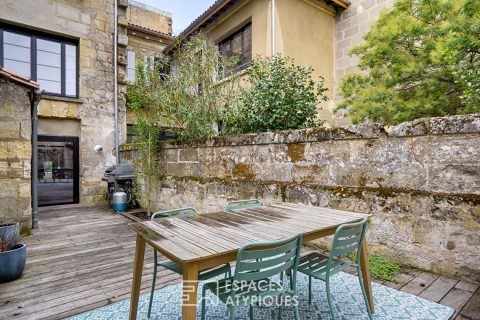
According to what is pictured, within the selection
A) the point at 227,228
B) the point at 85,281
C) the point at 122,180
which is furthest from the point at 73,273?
the point at 122,180

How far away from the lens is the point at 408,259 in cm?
281

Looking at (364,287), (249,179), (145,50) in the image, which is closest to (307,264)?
(364,287)

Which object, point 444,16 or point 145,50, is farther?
point 145,50

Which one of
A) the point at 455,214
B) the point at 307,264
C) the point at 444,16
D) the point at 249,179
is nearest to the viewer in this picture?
the point at 307,264

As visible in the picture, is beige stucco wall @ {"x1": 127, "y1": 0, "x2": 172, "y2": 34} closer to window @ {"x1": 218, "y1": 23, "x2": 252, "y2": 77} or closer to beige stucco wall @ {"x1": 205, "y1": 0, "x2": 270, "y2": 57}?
beige stucco wall @ {"x1": 205, "y1": 0, "x2": 270, "y2": 57}

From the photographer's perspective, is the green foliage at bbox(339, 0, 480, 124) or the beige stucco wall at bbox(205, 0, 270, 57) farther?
the beige stucco wall at bbox(205, 0, 270, 57)

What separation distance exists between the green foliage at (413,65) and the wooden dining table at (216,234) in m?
2.61

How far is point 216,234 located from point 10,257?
→ 8.06 feet

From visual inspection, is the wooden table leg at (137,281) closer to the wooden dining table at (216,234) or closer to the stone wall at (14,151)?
the wooden dining table at (216,234)

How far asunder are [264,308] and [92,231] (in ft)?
12.5

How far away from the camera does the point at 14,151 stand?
4.47 m

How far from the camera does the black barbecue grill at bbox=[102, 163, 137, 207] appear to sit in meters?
6.66

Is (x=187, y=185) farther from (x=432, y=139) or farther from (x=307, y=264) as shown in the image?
(x=432, y=139)

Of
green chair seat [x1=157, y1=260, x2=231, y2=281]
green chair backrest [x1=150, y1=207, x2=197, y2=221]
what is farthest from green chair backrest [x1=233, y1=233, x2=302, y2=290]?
green chair backrest [x1=150, y1=207, x2=197, y2=221]
